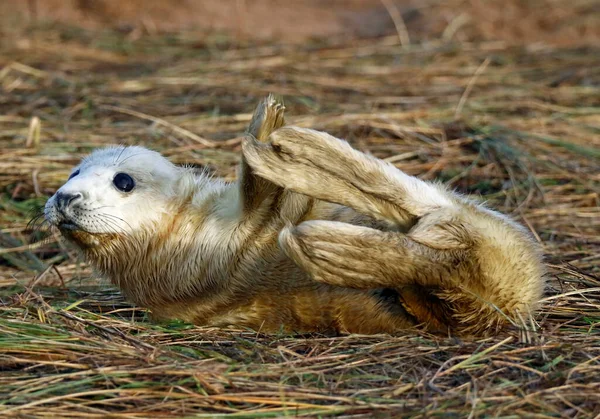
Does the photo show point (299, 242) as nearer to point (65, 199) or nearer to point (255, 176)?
point (255, 176)

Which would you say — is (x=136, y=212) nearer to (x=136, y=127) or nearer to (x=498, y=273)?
(x=498, y=273)

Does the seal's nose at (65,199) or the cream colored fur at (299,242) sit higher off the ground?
the seal's nose at (65,199)

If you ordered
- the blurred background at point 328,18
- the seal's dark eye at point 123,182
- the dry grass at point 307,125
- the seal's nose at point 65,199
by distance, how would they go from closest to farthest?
the dry grass at point 307,125 → the seal's nose at point 65,199 → the seal's dark eye at point 123,182 → the blurred background at point 328,18

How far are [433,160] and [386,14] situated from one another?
5.72m

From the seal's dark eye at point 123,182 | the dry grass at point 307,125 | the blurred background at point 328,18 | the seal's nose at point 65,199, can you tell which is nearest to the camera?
the dry grass at point 307,125

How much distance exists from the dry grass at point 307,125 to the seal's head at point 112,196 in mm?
313

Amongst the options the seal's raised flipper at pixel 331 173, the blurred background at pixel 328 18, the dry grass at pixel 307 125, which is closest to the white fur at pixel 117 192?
the dry grass at pixel 307 125

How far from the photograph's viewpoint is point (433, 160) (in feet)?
18.6

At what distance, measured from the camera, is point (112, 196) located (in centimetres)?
360

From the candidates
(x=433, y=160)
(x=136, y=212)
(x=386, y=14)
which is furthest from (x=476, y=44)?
(x=136, y=212)

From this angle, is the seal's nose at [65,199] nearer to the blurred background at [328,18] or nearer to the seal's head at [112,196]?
the seal's head at [112,196]

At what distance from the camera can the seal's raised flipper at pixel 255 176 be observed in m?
3.50

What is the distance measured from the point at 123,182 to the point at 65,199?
260 mm

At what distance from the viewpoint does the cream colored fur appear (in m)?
3.17
